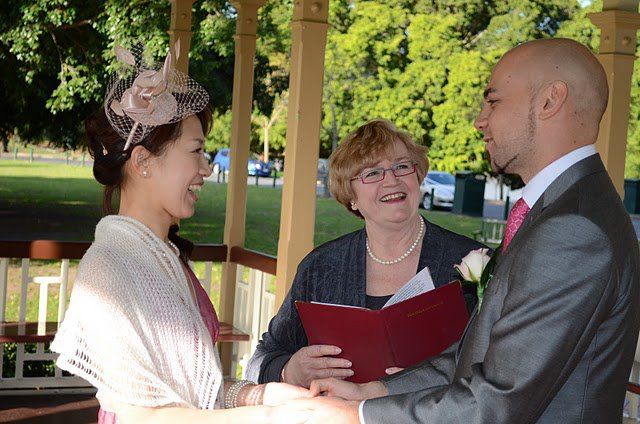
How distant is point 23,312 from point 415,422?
586 centimetres

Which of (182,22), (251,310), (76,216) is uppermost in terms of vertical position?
(182,22)

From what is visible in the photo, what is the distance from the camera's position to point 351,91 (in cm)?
3319

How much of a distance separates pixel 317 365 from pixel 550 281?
53.7 inches

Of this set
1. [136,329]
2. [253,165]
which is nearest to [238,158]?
[136,329]

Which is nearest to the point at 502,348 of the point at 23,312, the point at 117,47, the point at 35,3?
the point at 117,47

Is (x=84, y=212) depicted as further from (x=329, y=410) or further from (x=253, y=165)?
(x=329, y=410)

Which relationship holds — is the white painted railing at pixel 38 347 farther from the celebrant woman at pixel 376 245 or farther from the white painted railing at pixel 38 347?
the celebrant woman at pixel 376 245

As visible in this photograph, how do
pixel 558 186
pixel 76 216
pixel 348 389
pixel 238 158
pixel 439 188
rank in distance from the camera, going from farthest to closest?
pixel 439 188
pixel 76 216
pixel 238 158
pixel 348 389
pixel 558 186

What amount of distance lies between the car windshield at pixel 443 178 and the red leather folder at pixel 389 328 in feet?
108

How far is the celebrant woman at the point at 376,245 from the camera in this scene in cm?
360

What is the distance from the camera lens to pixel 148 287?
2473 millimetres

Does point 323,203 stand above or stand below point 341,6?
below

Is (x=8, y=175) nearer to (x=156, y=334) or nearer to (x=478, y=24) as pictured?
(x=478, y=24)

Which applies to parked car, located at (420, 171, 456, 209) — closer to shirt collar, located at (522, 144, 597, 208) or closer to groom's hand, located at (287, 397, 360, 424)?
groom's hand, located at (287, 397, 360, 424)
